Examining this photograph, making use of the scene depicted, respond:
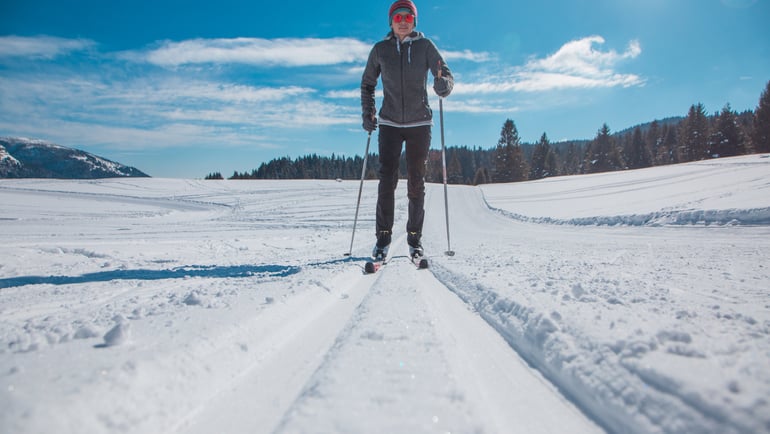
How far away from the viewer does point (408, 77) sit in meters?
3.39

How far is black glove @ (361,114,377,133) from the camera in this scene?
3.70m

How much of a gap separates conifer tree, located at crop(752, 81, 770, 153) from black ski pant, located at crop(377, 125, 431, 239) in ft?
173

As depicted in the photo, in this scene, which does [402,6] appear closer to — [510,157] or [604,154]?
[510,157]

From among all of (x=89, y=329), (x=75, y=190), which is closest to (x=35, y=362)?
(x=89, y=329)

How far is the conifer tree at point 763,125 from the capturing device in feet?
118

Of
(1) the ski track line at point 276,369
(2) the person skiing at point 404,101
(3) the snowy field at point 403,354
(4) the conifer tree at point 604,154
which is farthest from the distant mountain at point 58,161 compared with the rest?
(1) the ski track line at point 276,369

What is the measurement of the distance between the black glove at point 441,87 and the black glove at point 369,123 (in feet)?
2.46

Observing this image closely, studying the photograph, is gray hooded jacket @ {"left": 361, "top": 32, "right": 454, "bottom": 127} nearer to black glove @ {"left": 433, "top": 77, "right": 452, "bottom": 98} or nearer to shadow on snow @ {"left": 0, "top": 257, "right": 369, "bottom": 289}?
black glove @ {"left": 433, "top": 77, "right": 452, "bottom": 98}

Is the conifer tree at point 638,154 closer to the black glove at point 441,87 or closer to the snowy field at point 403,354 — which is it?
the black glove at point 441,87

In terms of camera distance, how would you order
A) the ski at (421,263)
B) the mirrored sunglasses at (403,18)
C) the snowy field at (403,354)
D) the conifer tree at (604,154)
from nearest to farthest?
the snowy field at (403,354)
the ski at (421,263)
the mirrored sunglasses at (403,18)
the conifer tree at (604,154)

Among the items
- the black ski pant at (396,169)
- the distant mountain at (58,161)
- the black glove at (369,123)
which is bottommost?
the black ski pant at (396,169)

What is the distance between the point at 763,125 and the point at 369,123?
54.3 m

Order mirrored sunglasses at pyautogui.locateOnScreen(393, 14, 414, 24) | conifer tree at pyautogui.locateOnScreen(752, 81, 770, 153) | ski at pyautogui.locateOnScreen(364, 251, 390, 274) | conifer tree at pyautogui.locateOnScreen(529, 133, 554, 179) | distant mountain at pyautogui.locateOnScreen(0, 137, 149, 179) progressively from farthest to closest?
distant mountain at pyautogui.locateOnScreen(0, 137, 149, 179)
conifer tree at pyautogui.locateOnScreen(529, 133, 554, 179)
conifer tree at pyautogui.locateOnScreen(752, 81, 770, 153)
mirrored sunglasses at pyautogui.locateOnScreen(393, 14, 414, 24)
ski at pyautogui.locateOnScreen(364, 251, 390, 274)

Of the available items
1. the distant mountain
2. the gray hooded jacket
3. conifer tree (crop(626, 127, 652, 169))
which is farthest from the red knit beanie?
the distant mountain
